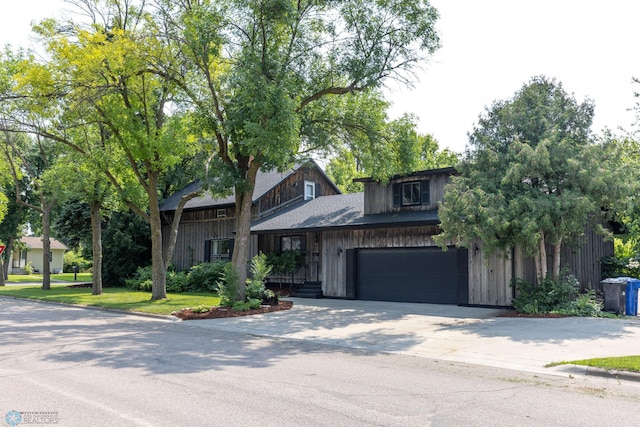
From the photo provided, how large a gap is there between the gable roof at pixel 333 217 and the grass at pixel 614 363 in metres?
9.88

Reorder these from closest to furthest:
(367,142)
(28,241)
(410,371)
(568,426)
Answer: (568,426)
(410,371)
(367,142)
(28,241)

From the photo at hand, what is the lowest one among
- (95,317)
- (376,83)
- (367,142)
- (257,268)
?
(95,317)

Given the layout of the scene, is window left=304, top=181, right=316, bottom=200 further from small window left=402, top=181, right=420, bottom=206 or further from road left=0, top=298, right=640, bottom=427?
road left=0, top=298, right=640, bottom=427

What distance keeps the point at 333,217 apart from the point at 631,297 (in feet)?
40.2

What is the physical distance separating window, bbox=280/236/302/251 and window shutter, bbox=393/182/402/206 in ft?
18.0

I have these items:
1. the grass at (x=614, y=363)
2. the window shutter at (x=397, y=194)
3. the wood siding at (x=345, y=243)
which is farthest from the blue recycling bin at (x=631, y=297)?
the window shutter at (x=397, y=194)

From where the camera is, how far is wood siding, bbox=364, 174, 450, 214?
2106cm

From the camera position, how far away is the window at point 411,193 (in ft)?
70.6

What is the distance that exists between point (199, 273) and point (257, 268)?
8.89m

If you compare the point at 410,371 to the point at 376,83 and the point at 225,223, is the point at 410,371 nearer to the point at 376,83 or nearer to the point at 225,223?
the point at 376,83

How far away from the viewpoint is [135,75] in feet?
60.6

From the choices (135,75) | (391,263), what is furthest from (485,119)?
(135,75)

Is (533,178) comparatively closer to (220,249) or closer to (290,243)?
(290,243)

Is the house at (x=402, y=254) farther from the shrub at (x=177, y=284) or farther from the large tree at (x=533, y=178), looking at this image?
the shrub at (x=177, y=284)
